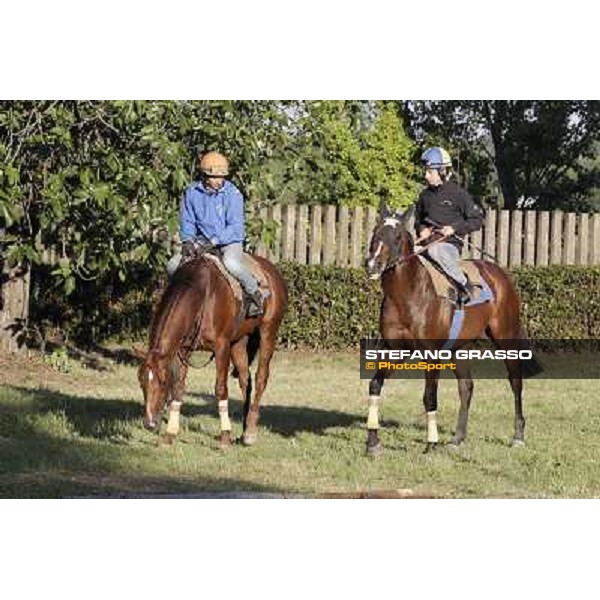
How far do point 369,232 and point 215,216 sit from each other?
503 centimetres

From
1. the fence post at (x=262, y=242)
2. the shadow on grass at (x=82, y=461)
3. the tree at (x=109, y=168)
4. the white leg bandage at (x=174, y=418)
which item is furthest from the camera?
the fence post at (x=262, y=242)

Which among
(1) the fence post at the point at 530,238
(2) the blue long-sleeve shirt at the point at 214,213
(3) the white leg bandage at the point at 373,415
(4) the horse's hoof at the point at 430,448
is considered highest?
(1) the fence post at the point at 530,238

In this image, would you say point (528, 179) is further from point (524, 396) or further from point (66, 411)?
point (66, 411)

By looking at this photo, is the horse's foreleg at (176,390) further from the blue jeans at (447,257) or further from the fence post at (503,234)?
the fence post at (503,234)

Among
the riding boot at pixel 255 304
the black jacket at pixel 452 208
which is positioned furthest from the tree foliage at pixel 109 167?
the black jacket at pixel 452 208

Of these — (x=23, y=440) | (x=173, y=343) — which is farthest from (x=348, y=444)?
(x=23, y=440)

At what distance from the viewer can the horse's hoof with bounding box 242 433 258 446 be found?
11.5 metres

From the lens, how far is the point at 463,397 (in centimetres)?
1204

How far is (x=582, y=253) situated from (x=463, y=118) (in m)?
3.39

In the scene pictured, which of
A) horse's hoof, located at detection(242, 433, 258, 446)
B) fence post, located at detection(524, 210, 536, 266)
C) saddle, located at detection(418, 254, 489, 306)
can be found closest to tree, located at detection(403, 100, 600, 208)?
fence post, located at detection(524, 210, 536, 266)

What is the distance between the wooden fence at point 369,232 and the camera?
644 inches

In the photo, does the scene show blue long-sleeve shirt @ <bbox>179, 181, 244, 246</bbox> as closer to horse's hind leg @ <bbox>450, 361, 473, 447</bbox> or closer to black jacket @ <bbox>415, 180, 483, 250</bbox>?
black jacket @ <bbox>415, 180, 483, 250</bbox>

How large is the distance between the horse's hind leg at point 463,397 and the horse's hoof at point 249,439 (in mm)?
1901

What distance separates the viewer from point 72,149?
47.9 ft
